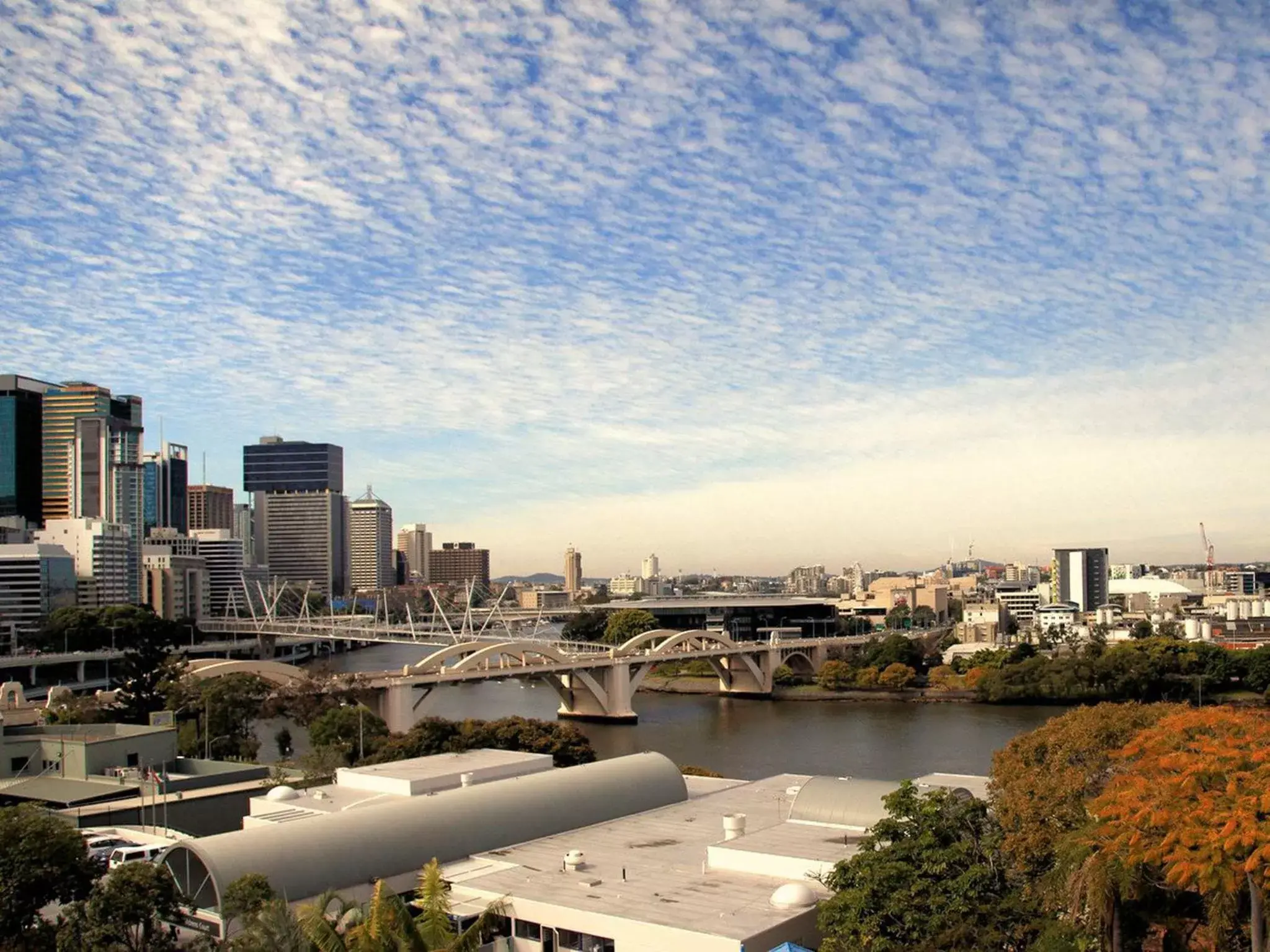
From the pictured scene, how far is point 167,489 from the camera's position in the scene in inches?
3745

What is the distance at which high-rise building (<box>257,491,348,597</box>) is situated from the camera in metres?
104

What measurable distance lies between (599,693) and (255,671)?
365 inches

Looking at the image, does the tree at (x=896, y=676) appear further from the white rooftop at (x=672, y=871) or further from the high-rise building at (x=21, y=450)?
the high-rise building at (x=21, y=450)

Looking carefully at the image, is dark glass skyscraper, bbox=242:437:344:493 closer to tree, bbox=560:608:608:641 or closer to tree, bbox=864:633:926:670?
tree, bbox=560:608:608:641

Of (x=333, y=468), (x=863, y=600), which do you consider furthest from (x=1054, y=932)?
(x=333, y=468)

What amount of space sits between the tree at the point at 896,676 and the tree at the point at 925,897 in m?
29.2

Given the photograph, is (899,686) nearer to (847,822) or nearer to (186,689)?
(186,689)

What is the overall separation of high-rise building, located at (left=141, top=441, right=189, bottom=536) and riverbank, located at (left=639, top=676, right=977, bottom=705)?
54.1m

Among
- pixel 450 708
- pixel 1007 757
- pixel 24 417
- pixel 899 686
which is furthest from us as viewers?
pixel 24 417

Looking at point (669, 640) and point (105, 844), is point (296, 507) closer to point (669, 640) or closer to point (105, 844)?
point (669, 640)

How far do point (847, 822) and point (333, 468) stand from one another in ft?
348

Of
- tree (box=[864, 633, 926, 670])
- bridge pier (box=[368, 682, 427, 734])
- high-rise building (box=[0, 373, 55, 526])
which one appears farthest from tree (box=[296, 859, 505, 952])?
high-rise building (box=[0, 373, 55, 526])

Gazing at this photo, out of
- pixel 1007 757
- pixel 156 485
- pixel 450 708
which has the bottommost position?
pixel 450 708

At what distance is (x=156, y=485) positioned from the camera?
89000mm
